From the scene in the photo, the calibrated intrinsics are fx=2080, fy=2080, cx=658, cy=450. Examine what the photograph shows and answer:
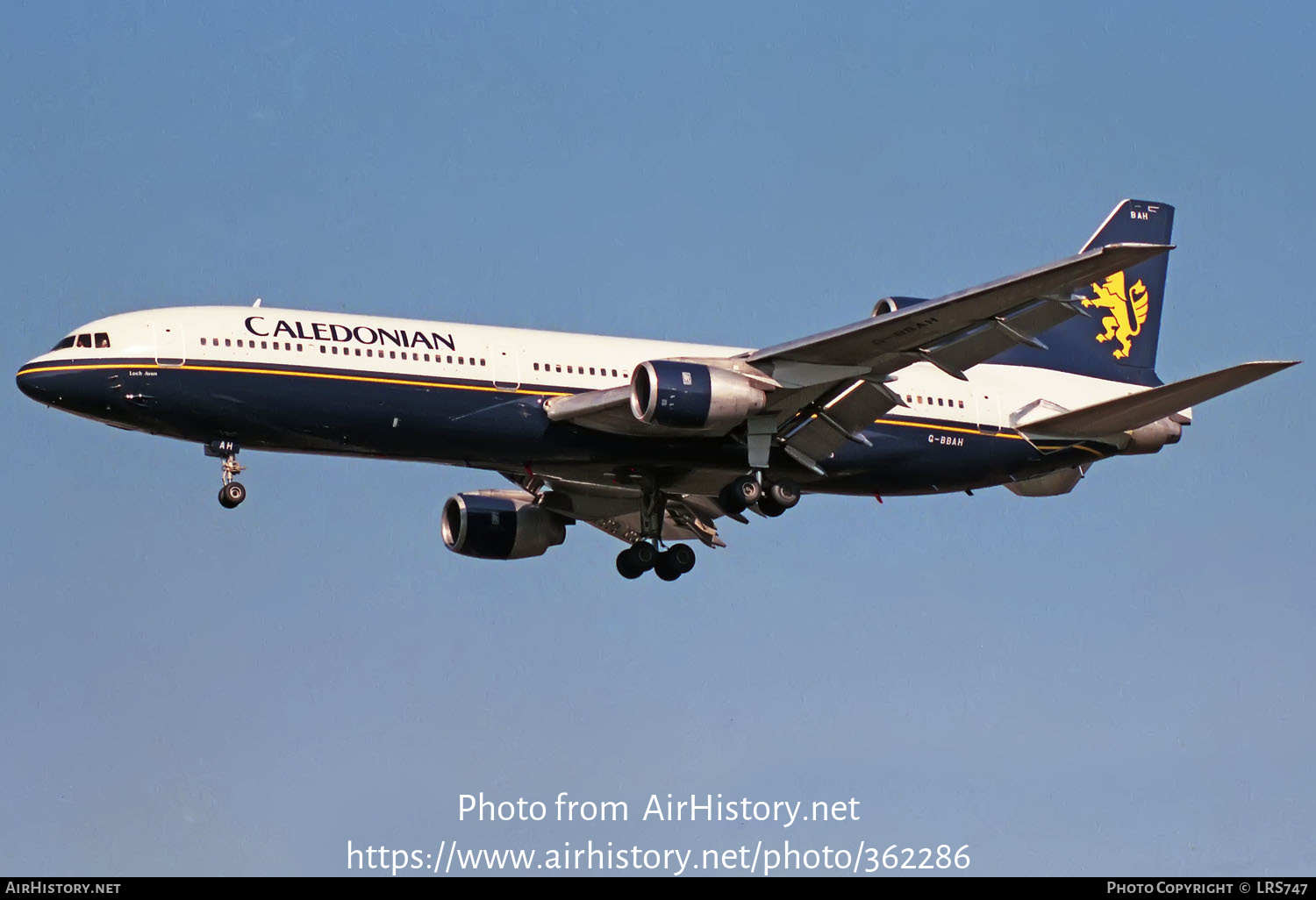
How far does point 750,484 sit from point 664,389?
15.6ft

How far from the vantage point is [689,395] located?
44.0 metres

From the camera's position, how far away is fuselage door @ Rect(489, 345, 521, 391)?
4488cm

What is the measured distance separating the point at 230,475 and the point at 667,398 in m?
9.37

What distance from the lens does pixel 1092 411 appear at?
161 ft

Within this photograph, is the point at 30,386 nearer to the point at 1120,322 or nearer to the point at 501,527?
the point at 501,527

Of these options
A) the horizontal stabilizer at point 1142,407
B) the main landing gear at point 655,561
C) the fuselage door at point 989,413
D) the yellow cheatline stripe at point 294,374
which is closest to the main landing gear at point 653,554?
the main landing gear at point 655,561

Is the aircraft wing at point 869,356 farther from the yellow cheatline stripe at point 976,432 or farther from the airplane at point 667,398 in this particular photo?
the yellow cheatline stripe at point 976,432

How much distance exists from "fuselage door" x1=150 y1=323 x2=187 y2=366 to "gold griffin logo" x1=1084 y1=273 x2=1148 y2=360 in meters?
22.9

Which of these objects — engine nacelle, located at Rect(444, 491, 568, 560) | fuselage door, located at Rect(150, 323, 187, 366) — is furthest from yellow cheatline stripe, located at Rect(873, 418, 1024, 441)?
fuselage door, located at Rect(150, 323, 187, 366)

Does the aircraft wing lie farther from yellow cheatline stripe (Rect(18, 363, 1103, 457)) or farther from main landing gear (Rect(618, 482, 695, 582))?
main landing gear (Rect(618, 482, 695, 582))

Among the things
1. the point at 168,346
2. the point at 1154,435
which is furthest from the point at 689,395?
the point at 1154,435

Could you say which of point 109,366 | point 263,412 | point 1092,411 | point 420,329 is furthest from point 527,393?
point 1092,411

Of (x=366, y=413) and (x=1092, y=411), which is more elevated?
(x=1092, y=411)

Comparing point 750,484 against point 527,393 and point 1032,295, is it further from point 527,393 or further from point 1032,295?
point 1032,295
